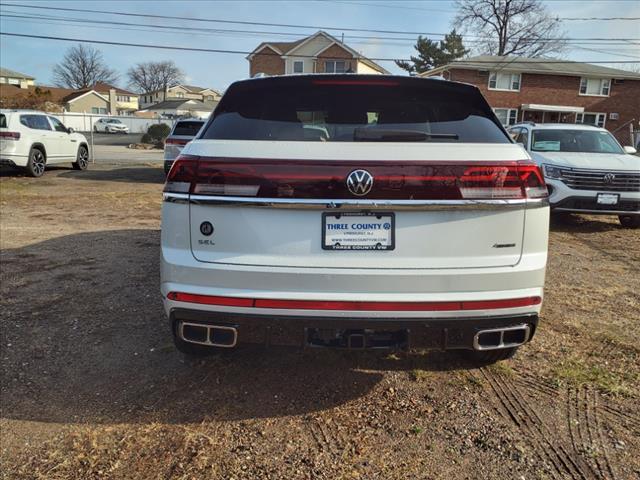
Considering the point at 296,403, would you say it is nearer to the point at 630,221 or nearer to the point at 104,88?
the point at 630,221

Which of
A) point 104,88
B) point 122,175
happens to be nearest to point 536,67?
point 122,175

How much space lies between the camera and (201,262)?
96.0 inches

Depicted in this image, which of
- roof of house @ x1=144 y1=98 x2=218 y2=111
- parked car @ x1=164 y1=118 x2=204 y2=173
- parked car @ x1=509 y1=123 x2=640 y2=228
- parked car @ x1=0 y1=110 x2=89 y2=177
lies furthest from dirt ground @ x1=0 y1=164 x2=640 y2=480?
roof of house @ x1=144 y1=98 x2=218 y2=111

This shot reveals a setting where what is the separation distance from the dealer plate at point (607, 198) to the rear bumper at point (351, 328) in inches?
254

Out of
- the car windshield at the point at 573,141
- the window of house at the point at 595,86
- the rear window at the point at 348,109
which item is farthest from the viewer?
the window of house at the point at 595,86

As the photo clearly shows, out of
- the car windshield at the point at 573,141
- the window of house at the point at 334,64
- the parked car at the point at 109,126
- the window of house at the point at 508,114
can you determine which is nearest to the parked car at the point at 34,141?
the car windshield at the point at 573,141

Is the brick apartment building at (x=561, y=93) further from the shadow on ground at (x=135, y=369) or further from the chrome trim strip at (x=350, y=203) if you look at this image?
the chrome trim strip at (x=350, y=203)

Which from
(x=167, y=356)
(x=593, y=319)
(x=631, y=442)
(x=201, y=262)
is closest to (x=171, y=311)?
(x=201, y=262)

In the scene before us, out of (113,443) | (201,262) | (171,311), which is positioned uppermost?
(201,262)

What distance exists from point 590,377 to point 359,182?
6.90ft

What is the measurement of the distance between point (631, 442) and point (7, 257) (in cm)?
611

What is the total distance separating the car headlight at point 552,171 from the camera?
26.7 ft

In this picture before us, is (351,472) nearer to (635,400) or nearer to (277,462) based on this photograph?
(277,462)

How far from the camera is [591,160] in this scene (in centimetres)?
834
